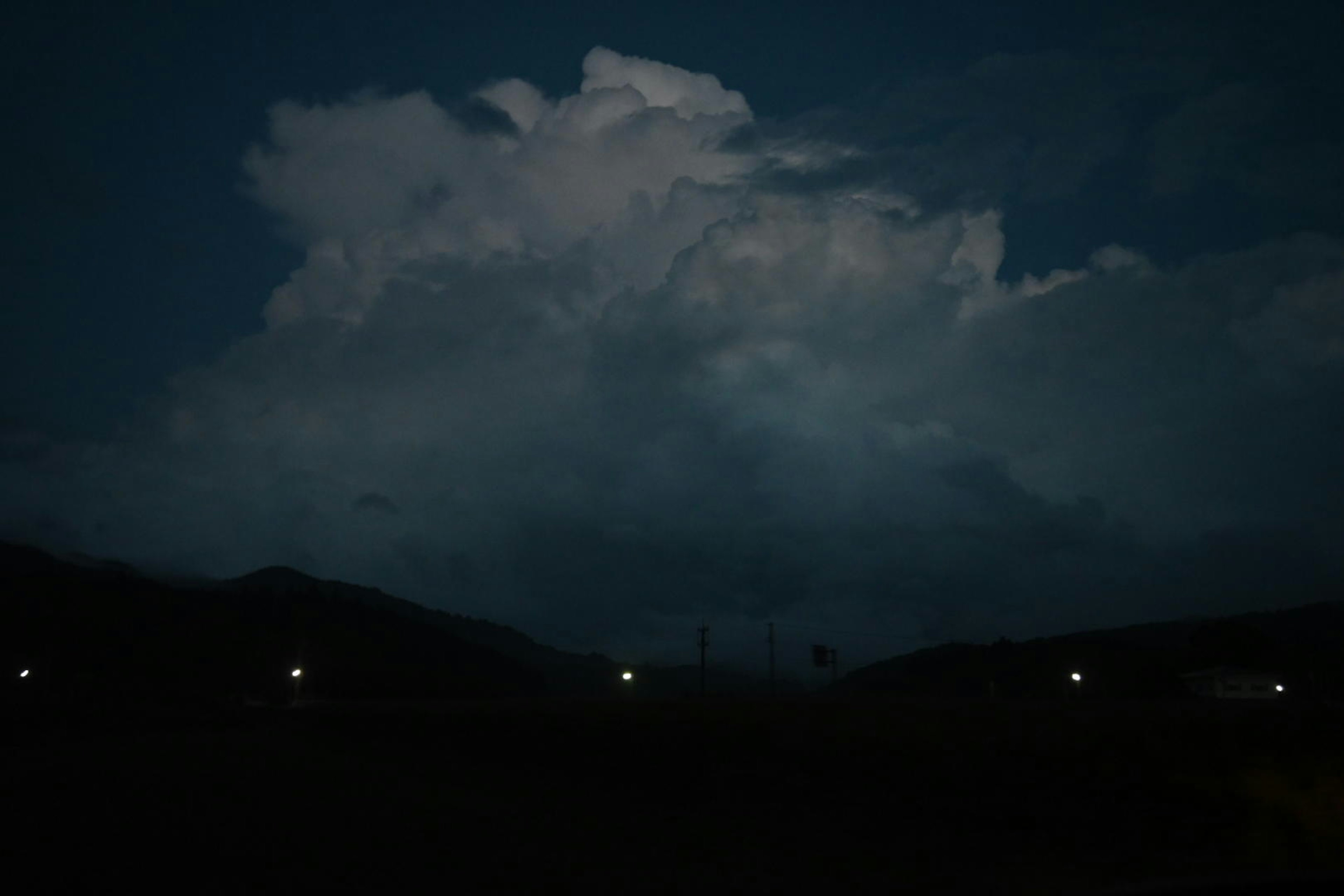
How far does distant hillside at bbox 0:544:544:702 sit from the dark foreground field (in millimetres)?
40334

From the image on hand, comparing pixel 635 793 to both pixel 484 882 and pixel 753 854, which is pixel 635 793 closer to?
pixel 753 854

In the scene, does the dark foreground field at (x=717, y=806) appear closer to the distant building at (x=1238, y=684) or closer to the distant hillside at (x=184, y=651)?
the distant hillside at (x=184, y=651)

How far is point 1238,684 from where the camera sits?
282 feet

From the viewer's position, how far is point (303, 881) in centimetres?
1711

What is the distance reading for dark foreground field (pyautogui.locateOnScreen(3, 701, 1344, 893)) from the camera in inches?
691

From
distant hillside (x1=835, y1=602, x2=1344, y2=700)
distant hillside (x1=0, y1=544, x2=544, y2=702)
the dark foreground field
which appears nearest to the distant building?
distant hillside (x1=835, y1=602, x2=1344, y2=700)

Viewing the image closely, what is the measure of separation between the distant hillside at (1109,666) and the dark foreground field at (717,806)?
3995cm

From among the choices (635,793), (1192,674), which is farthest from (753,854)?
(1192,674)

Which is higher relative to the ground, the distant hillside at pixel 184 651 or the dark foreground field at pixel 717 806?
the distant hillside at pixel 184 651

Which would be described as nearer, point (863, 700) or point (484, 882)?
point (484, 882)

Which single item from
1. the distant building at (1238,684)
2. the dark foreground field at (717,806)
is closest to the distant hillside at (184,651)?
the dark foreground field at (717,806)

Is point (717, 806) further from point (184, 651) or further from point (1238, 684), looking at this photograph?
point (184, 651)

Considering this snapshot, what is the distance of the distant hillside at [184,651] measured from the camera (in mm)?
80938

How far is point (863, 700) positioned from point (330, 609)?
408 ft
